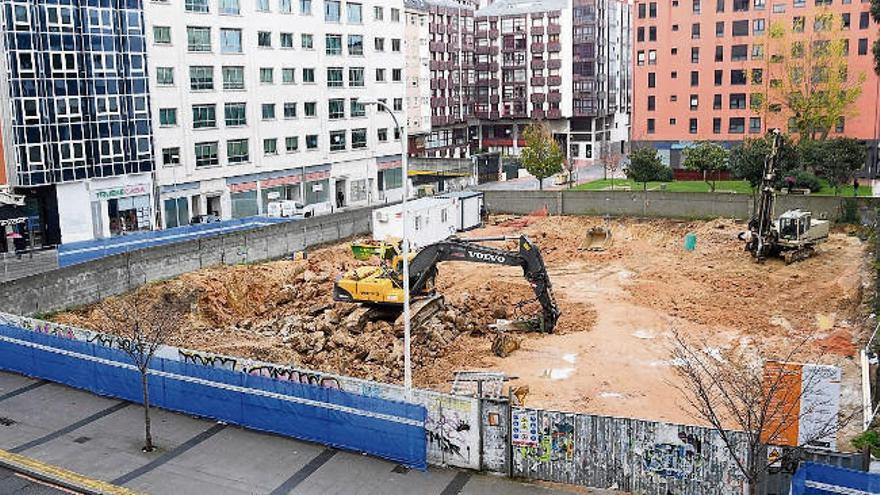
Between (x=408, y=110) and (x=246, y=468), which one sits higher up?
(x=408, y=110)

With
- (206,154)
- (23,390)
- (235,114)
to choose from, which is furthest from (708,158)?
(23,390)

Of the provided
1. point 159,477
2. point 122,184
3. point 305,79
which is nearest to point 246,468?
point 159,477

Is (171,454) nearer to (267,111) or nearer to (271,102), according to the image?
(267,111)

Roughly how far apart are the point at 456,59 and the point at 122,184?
59.7 meters

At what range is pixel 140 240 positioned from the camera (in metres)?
46.8

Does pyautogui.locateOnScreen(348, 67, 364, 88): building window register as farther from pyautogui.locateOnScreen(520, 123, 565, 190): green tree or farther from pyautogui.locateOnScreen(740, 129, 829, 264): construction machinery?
pyautogui.locateOnScreen(740, 129, 829, 264): construction machinery

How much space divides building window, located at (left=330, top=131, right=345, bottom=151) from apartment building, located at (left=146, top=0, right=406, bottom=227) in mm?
91

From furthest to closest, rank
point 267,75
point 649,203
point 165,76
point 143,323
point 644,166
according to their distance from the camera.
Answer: point 644,166
point 267,75
point 649,203
point 165,76
point 143,323

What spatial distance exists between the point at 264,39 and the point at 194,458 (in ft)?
165

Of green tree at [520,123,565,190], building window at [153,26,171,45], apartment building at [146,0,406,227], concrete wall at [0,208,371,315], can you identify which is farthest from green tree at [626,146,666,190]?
building window at [153,26,171,45]

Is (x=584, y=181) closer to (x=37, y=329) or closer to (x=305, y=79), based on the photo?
(x=305, y=79)

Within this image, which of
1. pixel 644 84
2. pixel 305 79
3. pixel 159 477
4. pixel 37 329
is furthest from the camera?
pixel 644 84

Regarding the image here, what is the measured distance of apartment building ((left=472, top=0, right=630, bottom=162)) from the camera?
106188mm

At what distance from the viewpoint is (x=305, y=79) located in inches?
2756
